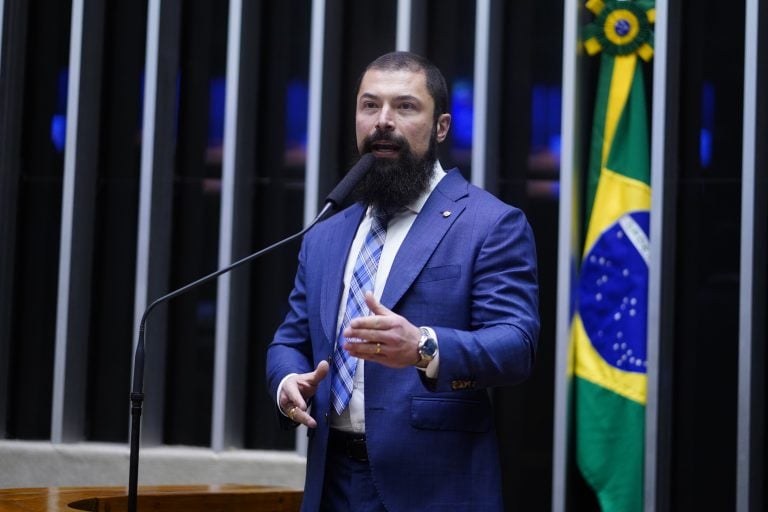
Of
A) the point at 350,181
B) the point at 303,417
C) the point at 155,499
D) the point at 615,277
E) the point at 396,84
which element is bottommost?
the point at 155,499

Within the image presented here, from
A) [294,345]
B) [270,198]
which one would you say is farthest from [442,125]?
[270,198]

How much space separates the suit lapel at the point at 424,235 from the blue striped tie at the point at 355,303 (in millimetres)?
89

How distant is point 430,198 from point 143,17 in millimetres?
3103

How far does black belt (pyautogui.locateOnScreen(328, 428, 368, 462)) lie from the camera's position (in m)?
2.43

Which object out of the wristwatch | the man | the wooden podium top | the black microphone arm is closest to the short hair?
the man

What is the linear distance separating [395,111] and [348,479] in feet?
2.79

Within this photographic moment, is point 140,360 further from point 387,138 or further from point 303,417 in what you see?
point 387,138

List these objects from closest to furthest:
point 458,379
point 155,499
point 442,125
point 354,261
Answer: point 458,379
point 354,261
point 442,125
point 155,499

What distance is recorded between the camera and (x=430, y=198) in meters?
2.61

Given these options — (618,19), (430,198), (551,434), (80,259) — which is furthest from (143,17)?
(430,198)

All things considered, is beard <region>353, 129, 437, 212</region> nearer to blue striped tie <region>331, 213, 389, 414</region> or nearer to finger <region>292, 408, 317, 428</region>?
blue striped tie <region>331, 213, 389, 414</region>

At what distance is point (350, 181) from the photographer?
2.37 meters

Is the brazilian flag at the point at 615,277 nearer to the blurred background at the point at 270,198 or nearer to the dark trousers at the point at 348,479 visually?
the blurred background at the point at 270,198

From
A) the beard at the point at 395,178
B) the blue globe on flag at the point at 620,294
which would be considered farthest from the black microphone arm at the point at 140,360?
the blue globe on flag at the point at 620,294
